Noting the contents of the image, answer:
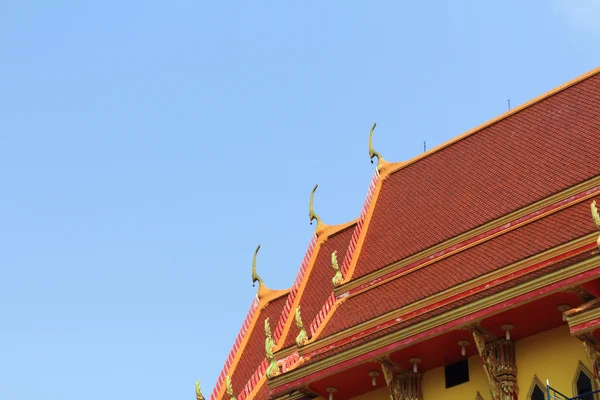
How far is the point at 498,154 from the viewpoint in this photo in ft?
61.9

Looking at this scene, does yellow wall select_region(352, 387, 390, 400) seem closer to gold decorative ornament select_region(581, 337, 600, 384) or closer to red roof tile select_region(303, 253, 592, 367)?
red roof tile select_region(303, 253, 592, 367)

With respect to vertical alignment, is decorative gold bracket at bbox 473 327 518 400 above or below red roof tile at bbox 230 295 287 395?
below

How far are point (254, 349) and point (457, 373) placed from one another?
21.6 feet

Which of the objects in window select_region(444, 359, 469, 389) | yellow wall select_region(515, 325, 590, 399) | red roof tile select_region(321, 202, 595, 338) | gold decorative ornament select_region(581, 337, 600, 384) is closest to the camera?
gold decorative ornament select_region(581, 337, 600, 384)

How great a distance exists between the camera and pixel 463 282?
15.5 metres

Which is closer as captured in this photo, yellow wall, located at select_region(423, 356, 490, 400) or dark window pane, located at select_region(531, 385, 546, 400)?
dark window pane, located at select_region(531, 385, 546, 400)

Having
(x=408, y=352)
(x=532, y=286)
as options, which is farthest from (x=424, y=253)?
(x=532, y=286)

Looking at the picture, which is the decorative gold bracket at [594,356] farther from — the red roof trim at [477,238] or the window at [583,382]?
the red roof trim at [477,238]

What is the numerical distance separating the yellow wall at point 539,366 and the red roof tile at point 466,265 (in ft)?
3.62

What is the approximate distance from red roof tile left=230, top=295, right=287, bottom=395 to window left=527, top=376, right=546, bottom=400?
22.8 feet

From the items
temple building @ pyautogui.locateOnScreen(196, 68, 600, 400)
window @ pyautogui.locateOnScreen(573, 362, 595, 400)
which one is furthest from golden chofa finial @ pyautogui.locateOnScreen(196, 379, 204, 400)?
window @ pyautogui.locateOnScreen(573, 362, 595, 400)

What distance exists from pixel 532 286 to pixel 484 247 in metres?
2.63

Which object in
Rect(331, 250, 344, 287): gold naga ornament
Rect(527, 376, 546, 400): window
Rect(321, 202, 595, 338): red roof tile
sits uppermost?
Rect(331, 250, 344, 287): gold naga ornament

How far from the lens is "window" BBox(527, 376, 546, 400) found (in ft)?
46.9
